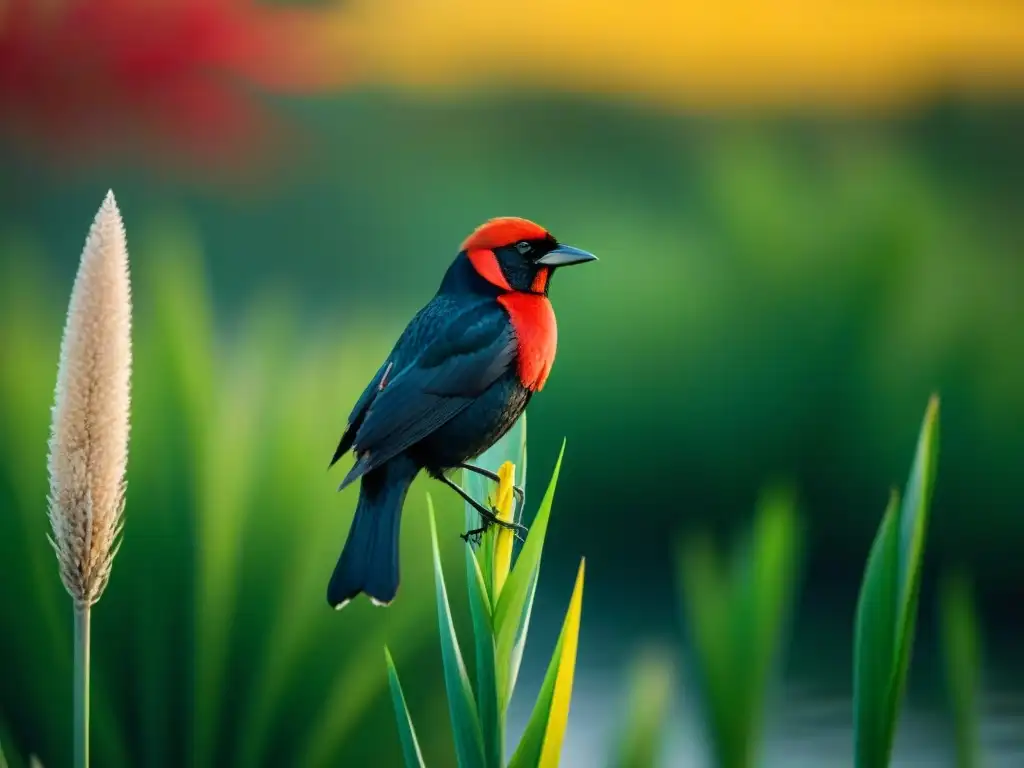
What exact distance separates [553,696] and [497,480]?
24 centimetres

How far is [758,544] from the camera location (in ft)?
3.29

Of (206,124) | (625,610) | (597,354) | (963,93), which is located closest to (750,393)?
(597,354)

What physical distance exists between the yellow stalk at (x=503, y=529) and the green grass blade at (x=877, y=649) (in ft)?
0.96

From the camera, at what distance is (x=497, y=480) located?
117 cm

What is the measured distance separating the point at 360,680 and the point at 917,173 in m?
1.32

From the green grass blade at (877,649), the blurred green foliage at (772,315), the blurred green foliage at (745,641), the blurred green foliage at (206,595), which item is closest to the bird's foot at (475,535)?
the blurred green foliage at (206,595)

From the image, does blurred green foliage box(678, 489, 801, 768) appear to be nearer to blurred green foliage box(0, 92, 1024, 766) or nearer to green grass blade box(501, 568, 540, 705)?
green grass blade box(501, 568, 540, 705)

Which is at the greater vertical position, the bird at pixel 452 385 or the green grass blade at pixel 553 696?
the bird at pixel 452 385

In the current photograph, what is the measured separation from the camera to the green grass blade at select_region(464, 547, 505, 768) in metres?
0.98

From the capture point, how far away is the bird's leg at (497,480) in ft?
3.88

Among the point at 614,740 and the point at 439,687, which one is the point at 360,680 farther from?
the point at 614,740

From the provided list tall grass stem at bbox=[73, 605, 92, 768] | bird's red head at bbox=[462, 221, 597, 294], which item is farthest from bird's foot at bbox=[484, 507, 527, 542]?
tall grass stem at bbox=[73, 605, 92, 768]

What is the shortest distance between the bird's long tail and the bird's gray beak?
0.25 meters

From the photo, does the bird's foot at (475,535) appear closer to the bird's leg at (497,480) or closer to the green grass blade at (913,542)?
the bird's leg at (497,480)
